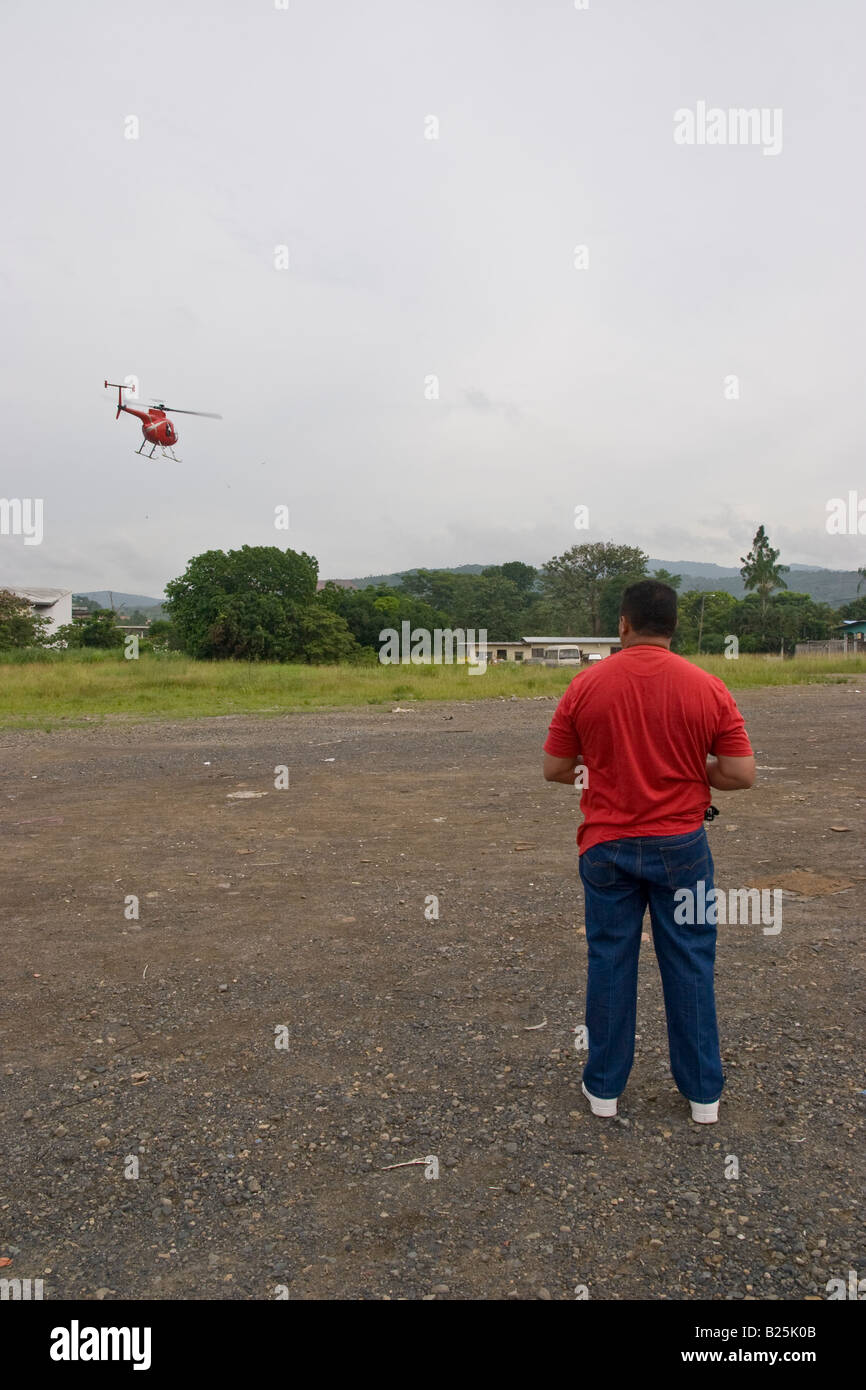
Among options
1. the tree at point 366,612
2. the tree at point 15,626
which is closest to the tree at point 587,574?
the tree at point 366,612

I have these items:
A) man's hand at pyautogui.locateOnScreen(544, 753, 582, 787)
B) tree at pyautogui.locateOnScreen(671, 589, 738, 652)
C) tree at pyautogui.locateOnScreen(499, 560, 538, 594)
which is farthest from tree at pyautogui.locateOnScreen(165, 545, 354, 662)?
tree at pyautogui.locateOnScreen(499, 560, 538, 594)

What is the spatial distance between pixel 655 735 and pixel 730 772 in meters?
0.28

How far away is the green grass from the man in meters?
16.2

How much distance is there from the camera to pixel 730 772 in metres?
2.87

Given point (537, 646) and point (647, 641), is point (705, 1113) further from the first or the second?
point (537, 646)

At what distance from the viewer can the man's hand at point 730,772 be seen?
2850mm

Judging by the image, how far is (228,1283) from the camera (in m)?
2.18

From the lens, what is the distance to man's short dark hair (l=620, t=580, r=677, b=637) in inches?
115

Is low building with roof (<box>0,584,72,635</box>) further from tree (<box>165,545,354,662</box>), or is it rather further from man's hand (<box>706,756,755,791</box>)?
man's hand (<box>706,756,755,791</box>)

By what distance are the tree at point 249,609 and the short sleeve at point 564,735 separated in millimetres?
41469

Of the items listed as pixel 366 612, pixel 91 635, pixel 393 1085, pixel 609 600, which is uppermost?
pixel 609 600

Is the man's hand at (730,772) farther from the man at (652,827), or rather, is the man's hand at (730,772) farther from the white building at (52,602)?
the white building at (52,602)

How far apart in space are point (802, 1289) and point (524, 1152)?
0.85 meters

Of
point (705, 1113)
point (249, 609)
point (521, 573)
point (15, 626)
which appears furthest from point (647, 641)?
point (521, 573)
